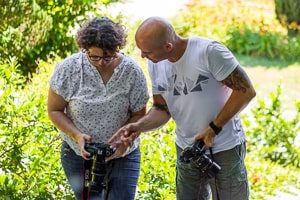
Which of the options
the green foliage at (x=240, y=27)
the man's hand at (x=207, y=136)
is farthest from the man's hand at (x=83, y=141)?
the green foliage at (x=240, y=27)

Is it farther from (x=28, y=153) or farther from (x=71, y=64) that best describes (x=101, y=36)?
(x=28, y=153)

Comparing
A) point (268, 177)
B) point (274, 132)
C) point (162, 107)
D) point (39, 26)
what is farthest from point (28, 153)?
point (274, 132)

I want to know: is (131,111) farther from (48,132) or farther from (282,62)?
(282,62)

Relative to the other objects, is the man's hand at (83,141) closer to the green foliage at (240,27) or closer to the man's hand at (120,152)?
the man's hand at (120,152)

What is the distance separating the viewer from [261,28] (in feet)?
35.7

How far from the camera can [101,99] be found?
3191mm

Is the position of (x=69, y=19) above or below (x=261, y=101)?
above

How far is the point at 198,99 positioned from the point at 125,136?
1.27ft

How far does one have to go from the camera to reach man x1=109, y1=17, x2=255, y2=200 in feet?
9.75

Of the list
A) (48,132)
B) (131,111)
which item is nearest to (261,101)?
(48,132)

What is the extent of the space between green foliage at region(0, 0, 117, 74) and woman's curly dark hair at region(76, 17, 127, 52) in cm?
320

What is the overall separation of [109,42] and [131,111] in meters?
0.40

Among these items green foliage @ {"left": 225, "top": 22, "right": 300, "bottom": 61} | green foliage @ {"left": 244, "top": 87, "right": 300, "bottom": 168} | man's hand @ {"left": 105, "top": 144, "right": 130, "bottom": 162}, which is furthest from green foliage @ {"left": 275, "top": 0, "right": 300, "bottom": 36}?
man's hand @ {"left": 105, "top": 144, "right": 130, "bottom": 162}

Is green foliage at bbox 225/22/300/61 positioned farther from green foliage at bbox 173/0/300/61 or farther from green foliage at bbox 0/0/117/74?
green foliage at bbox 0/0/117/74
